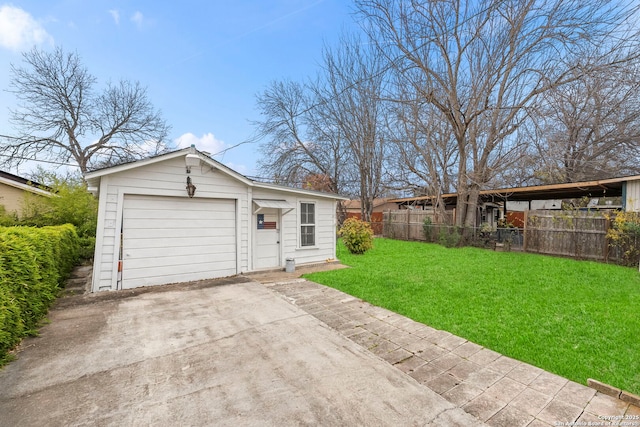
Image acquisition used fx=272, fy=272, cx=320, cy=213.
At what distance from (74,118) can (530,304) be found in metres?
22.7

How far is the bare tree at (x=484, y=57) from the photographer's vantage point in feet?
31.3

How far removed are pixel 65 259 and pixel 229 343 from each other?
17.2 ft

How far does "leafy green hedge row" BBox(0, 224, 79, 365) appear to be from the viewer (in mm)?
2752

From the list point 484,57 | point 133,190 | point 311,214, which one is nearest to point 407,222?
point 484,57

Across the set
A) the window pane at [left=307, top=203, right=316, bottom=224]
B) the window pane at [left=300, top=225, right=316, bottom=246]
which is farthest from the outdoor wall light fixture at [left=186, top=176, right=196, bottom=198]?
the window pane at [left=307, top=203, right=316, bottom=224]

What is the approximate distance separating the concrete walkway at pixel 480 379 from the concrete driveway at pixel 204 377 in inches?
7.4

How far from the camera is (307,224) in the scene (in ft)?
25.7

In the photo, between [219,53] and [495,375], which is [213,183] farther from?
[219,53]

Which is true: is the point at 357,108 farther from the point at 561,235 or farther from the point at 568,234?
the point at 568,234

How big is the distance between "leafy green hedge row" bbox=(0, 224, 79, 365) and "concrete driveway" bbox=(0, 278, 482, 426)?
202mm

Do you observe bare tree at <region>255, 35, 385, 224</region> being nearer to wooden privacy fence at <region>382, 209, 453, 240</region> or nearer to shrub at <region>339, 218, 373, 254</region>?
wooden privacy fence at <region>382, 209, 453, 240</region>

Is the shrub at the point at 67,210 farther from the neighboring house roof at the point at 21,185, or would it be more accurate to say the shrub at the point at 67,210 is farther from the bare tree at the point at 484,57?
the bare tree at the point at 484,57

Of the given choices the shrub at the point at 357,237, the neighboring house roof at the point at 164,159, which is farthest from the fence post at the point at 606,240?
the neighboring house roof at the point at 164,159

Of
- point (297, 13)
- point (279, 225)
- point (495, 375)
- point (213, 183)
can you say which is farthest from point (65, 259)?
point (297, 13)
